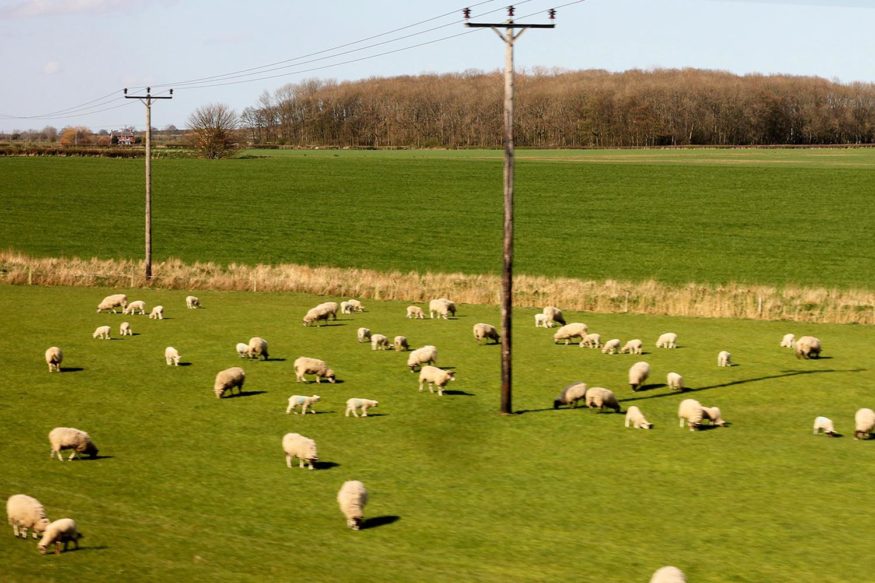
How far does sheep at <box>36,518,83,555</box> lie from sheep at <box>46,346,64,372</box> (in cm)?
1587

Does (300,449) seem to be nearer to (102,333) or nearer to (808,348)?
(102,333)

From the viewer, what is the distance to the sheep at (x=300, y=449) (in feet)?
73.9

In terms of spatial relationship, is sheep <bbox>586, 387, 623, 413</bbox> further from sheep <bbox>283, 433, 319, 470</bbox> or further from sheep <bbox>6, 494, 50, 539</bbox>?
sheep <bbox>6, 494, 50, 539</bbox>

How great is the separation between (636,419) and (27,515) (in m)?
14.5

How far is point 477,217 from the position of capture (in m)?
94.0

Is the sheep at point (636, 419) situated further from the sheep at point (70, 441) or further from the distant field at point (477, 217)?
the distant field at point (477, 217)

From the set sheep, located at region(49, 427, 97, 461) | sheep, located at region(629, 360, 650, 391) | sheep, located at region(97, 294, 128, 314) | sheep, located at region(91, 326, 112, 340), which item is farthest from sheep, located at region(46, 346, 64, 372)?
sheep, located at region(629, 360, 650, 391)

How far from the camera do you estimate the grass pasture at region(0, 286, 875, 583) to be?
17.4 metres

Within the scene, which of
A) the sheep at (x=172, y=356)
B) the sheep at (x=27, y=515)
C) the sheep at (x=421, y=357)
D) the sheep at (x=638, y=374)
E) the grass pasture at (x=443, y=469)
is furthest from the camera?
the sheep at (x=172, y=356)

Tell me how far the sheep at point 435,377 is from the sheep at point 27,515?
1348cm

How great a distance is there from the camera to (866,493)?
2123 centimetres

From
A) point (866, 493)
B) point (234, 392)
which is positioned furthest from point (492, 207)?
point (866, 493)

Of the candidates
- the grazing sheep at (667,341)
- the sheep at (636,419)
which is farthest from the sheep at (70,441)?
the grazing sheep at (667,341)

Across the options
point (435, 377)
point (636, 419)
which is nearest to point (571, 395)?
point (636, 419)
